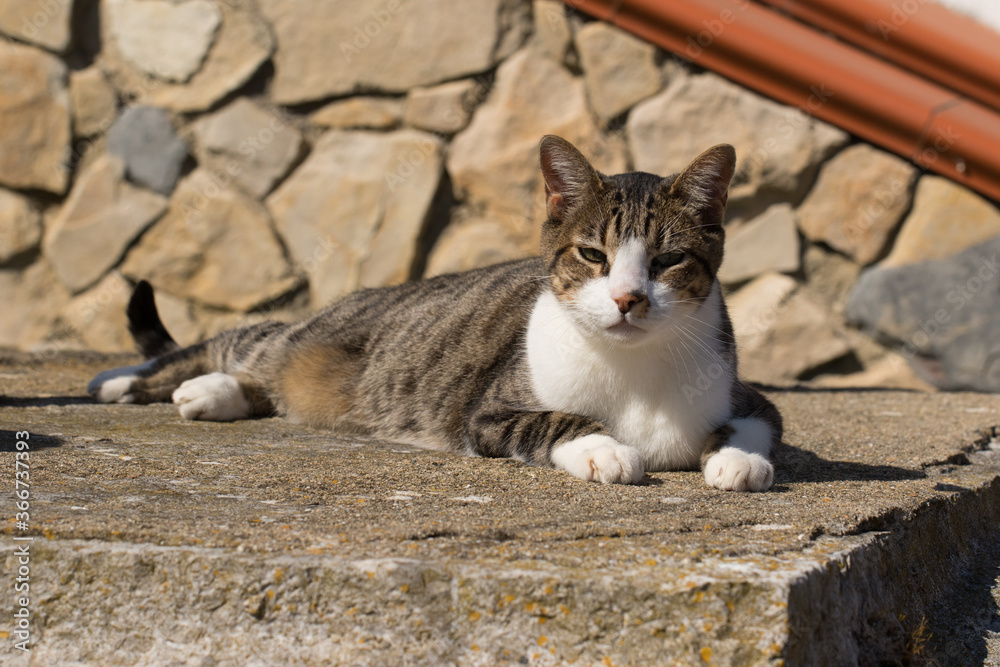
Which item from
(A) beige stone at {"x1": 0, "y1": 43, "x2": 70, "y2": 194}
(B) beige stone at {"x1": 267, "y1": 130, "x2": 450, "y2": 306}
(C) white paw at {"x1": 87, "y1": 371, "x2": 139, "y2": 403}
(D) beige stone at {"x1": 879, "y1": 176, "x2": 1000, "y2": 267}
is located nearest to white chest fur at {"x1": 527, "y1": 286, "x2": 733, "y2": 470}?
(C) white paw at {"x1": 87, "y1": 371, "x2": 139, "y2": 403}

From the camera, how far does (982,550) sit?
84.3 inches

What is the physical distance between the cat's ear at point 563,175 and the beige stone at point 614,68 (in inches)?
77.3

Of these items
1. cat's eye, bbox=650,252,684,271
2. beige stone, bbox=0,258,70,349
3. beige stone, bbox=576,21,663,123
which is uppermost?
beige stone, bbox=576,21,663,123

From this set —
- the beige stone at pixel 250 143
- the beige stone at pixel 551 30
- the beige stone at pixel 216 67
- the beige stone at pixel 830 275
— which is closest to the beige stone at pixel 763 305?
the beige stone at pixel 830 275

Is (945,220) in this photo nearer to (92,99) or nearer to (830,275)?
(830,275)

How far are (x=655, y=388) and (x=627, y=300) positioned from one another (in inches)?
12.7

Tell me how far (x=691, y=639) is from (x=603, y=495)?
0.60 m

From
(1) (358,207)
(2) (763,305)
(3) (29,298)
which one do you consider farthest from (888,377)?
(3) (29,298)

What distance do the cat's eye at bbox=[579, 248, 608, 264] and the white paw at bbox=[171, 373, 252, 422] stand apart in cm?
135

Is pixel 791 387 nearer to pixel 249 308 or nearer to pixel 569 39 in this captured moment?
pixel 569 39

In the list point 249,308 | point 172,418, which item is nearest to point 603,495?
point 172,418

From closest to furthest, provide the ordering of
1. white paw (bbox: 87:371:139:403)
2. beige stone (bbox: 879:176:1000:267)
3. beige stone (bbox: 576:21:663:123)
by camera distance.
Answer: white paw (bbox: 87:371:139:403) → beige stone (bbox: 879:176:1000:267) → beige stone (bbox: 576:21:663:123)

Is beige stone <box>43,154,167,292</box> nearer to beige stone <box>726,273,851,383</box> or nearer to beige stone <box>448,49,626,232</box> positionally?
beige stone <box>448,49,626,232</box>

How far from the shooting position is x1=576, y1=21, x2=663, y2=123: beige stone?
426cm
